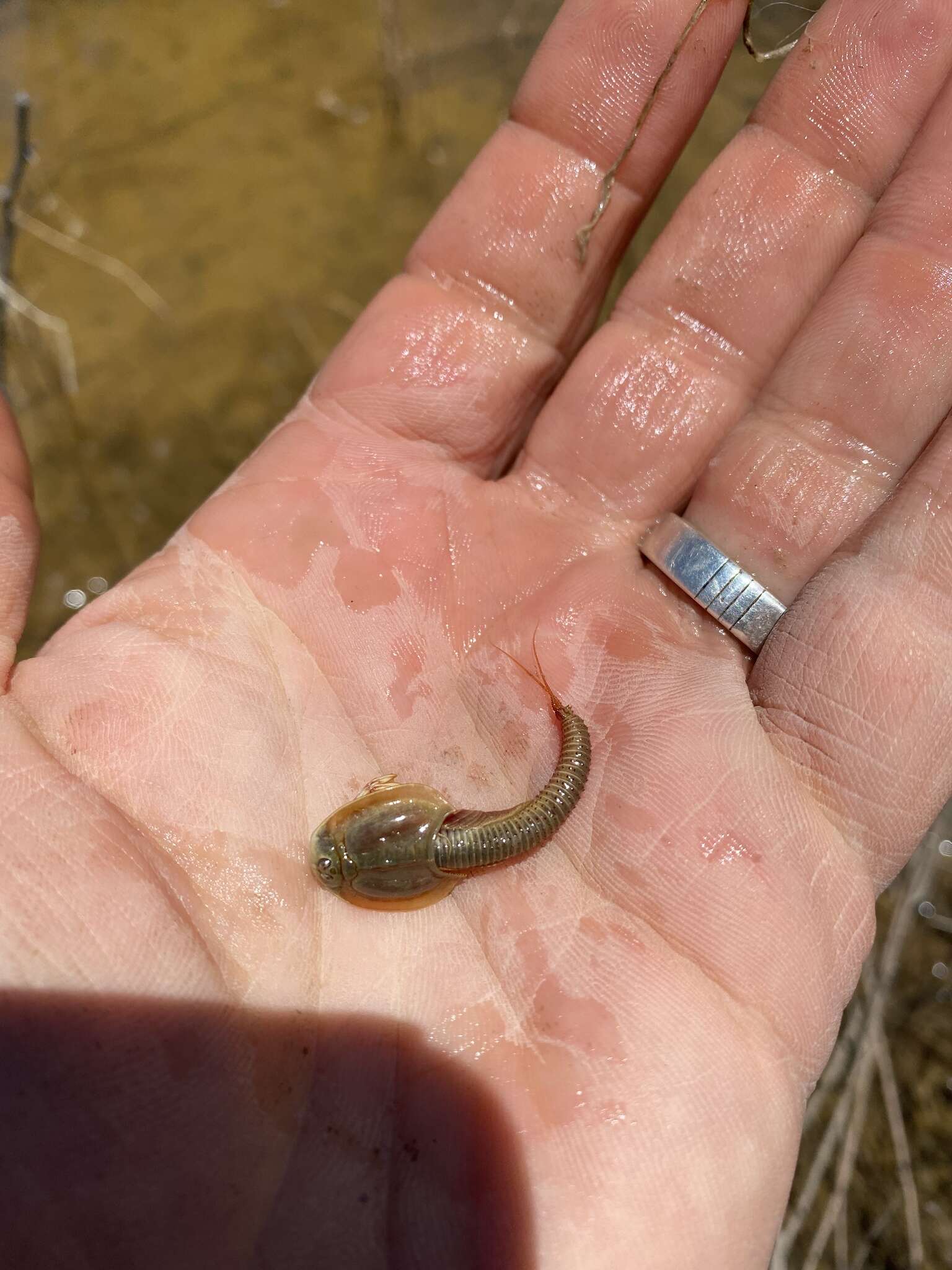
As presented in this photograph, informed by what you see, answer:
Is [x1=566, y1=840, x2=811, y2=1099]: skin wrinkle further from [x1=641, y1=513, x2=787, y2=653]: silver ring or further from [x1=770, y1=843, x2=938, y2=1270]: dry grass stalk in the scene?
[x1=770, y1=843, x2=938, y2=1270]: dry grass stalk

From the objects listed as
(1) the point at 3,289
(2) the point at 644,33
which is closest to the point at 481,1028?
(2) the point at 644,33

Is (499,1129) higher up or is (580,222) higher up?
→ (580,222)

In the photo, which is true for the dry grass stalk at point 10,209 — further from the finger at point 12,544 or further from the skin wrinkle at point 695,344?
the skin wrinkle at point 695,344

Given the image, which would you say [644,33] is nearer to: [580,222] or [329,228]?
[580,222]

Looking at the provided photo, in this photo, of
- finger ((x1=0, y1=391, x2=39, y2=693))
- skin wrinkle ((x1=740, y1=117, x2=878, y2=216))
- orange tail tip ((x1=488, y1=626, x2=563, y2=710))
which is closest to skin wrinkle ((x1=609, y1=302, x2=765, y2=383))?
skin wrinkle ((x1=740, y1=117, x2=878, y2=216))

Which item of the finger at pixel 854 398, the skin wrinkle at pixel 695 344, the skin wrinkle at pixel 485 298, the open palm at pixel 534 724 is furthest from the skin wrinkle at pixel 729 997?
the skin wrinkle at pixel 485 298
